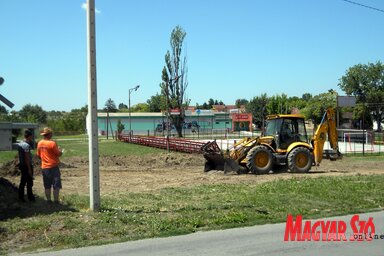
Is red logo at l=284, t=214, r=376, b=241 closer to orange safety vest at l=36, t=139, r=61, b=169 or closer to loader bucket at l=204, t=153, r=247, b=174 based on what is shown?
orange safety vest at l=36, t=139, r=61, b=169

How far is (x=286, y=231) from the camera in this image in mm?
7922

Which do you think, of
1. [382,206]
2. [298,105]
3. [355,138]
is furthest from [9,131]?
[298,105]

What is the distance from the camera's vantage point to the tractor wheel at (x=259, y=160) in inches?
697

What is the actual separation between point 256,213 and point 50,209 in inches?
163

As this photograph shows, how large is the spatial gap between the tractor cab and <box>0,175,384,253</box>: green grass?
214 inches

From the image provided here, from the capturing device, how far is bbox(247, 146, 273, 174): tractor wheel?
58.1ft

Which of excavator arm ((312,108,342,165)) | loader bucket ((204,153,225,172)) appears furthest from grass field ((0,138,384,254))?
excavator arm ((312,108,342,165))

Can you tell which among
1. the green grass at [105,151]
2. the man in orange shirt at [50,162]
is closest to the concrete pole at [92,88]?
the man in orange shirt at [50,162]

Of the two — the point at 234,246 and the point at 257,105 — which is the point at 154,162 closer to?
the point at 234,246

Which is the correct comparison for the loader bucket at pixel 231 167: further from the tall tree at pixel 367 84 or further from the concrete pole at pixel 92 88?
the tall tree at pixel 367 84

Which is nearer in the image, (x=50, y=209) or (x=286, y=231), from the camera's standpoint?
(x=286, y=231)

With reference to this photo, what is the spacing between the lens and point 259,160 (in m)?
17.8

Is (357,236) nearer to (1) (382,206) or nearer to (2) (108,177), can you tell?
(1) (382,206)

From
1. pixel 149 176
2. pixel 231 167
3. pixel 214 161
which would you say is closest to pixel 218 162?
pixel 214 161
